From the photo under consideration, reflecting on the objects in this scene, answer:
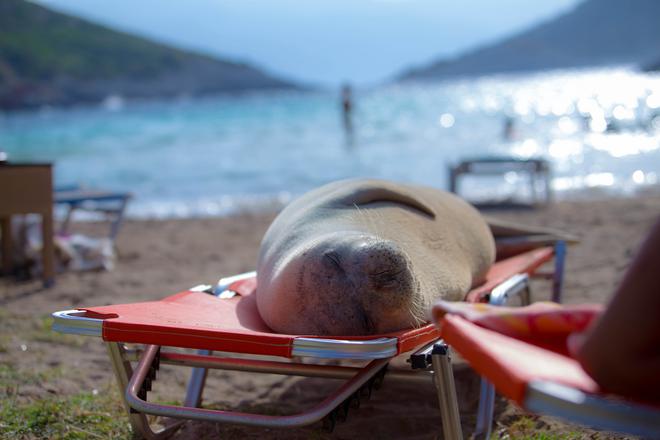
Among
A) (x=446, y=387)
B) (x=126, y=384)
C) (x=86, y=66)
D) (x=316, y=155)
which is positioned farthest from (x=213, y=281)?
(x=86, y=66)

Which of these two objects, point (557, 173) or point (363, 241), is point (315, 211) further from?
point (557, 173)

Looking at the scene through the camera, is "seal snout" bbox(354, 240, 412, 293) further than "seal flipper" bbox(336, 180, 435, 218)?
No

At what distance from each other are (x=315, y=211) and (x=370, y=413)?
0.89 meters

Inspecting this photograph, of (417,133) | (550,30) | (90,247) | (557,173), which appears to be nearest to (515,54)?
(550,30)

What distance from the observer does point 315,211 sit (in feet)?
9.86

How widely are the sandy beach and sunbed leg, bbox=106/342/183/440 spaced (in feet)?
0.68

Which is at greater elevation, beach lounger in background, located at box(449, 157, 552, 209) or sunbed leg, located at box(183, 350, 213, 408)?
beach lounger in background, located at box(449, 157, 552, 209)

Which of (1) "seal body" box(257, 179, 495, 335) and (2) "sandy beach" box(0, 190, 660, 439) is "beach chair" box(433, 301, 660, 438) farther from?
(2) "sandy beach" box(0, 190, 660, 439)

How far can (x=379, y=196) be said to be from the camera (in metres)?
3.18

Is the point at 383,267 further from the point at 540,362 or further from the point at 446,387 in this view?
the point at 540,362

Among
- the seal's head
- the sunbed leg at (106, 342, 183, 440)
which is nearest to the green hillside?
the sunbed leg at (106, 342, 183, 440)

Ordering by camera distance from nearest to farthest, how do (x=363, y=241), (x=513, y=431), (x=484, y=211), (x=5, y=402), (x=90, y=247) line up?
(x=363, y=241), (x=513, y=431), (x=5, y=402), (x=90, y=247), (x=484, y=211)

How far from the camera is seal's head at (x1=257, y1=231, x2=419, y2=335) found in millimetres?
2410

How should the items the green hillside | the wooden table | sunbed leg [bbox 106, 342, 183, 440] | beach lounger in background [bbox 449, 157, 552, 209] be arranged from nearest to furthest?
1. sunbed leg [bbox 106, 342, 183, 440]
2. the wooden table
3. beach lounger in background [bbox 449, 157, 552, 209]
4. the green hillside
